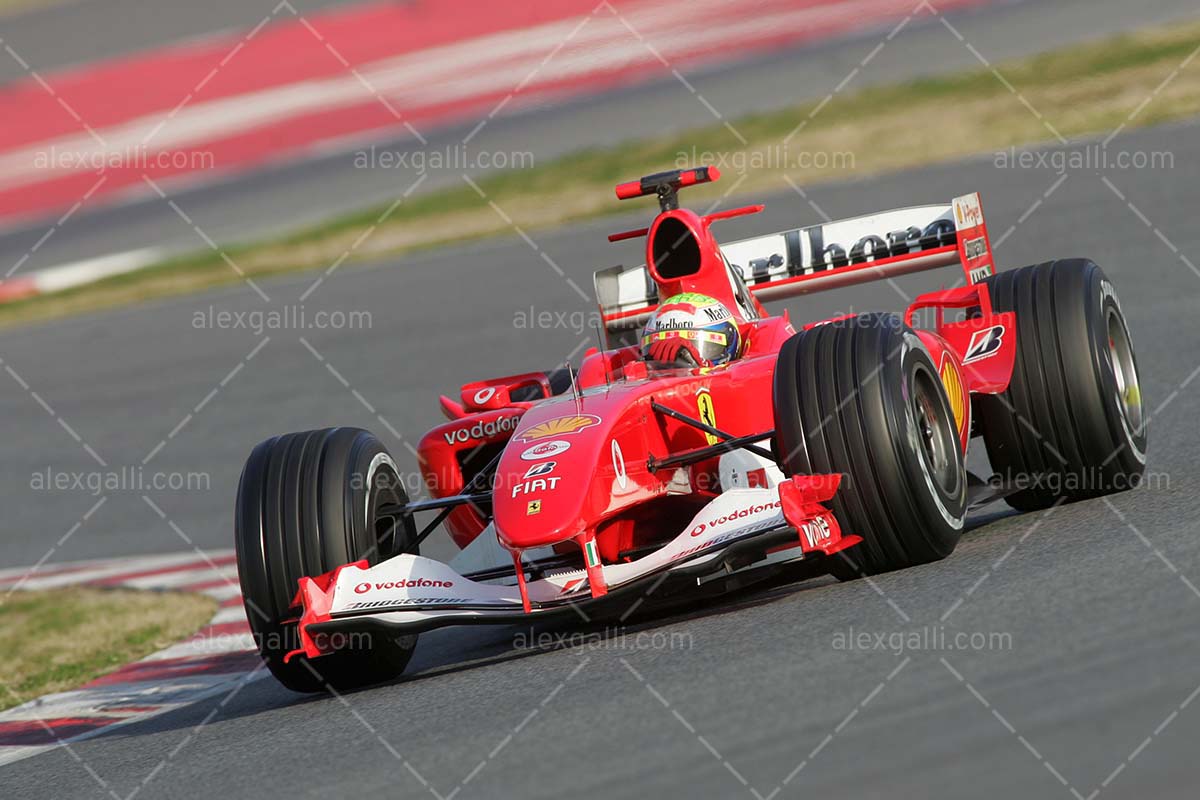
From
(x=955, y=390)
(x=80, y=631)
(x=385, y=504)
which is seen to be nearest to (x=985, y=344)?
(x=955, y=390)

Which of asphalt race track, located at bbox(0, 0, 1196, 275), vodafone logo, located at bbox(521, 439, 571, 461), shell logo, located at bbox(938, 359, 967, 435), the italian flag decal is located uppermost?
asphalt race track, located at bbox(0, 0, 1196, 275)

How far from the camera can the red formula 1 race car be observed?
6.38 meters

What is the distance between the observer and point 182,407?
15.3 meters

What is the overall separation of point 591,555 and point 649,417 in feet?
2.80

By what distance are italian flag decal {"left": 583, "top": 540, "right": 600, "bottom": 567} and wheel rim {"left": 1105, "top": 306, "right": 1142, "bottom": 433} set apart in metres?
2.92

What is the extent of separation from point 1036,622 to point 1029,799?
4.68 ft

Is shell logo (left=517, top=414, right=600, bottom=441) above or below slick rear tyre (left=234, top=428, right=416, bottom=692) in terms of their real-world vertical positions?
above

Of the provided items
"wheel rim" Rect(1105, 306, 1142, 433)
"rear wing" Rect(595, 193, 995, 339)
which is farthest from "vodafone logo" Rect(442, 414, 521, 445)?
"wheel rim" Rect(1105, 306, 1142, 433)

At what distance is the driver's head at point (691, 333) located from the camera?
7414 mm

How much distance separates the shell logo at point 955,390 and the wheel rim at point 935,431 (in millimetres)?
262

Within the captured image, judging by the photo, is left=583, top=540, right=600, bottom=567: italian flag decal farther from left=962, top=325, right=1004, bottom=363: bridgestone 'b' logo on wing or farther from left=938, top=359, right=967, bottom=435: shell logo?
left=962, top=325, right=1004, bottom=363: bridgestone 'b' logo on wing

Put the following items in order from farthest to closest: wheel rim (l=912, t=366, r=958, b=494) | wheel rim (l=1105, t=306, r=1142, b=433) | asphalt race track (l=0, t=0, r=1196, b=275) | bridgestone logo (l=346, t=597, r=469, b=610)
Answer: asphalt race track (l=0, t=0, r=1196, b=275)
wheel rim (l=1105, t=306, r=1142, b=433)
wheel rim (l=912, t=366, r=958, b=494)
bridgestone logo (l=346, t=597, r=469, b=610)

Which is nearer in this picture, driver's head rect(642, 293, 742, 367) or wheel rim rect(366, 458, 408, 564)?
wheel rim rect(366, 458, 408, 564)

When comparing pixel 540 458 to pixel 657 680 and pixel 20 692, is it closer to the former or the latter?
pixel 657 680
